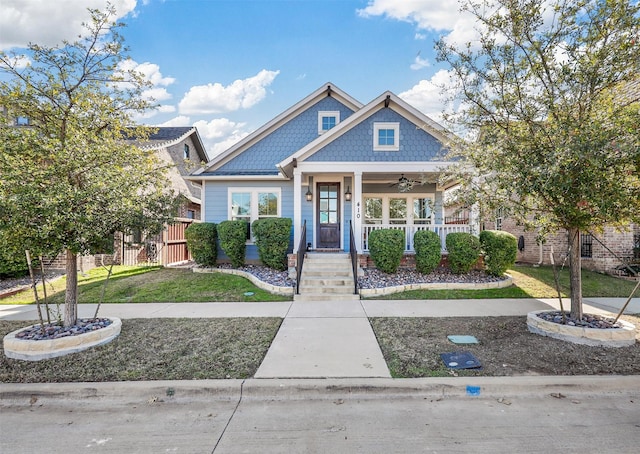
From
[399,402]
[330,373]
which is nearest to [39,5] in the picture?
[330,373]

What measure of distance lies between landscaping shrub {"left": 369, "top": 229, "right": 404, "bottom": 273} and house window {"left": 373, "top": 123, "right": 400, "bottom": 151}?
2809 mm

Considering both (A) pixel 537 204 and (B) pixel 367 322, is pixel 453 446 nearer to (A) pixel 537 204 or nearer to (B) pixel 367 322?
(B) pixel 367 322

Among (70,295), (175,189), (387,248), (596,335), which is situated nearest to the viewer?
(596,335)

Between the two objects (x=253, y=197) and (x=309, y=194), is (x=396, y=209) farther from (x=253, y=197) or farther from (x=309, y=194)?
(x=253, y=197)

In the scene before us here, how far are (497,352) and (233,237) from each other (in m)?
7.66

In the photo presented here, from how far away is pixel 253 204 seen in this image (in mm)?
11398

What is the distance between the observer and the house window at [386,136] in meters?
9.92

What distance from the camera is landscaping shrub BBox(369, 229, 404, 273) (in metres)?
8.67

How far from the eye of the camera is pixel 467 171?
567 cm

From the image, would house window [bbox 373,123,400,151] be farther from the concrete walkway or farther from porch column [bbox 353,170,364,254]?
the concrete walkway

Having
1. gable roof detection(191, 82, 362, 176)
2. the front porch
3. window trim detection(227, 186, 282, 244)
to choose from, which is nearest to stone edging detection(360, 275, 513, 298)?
the front porch

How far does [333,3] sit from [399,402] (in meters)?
10.4

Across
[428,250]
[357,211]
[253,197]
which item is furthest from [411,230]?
[253,197]

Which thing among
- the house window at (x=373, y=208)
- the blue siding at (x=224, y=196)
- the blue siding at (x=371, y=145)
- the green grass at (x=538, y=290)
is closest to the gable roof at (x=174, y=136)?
the blue siding at (x=224, y=196)
